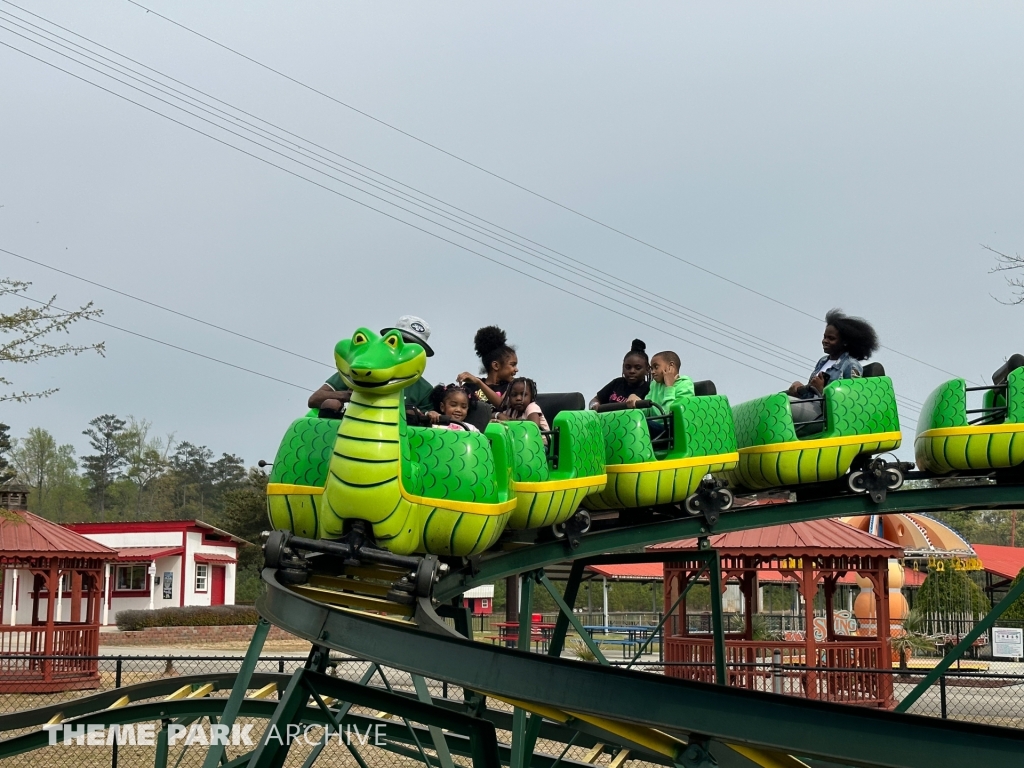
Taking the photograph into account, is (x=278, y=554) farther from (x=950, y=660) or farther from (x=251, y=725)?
(x=251, y=725)

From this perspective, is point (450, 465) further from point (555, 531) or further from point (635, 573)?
point (635, 573)

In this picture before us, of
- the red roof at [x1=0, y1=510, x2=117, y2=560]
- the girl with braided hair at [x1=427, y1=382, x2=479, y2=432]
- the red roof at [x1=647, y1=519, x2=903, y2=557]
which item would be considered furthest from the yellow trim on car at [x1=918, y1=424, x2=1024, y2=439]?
the red roof at [x1=0, y1=510, x2=117, y2=560]

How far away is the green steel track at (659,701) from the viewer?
9.73ft

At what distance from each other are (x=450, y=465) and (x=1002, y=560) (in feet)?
113

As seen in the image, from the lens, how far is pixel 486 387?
6289 millimetres

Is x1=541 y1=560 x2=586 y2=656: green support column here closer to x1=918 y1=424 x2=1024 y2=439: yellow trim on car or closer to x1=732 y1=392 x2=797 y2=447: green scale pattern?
x1=732 y1=392 x2=797 y2=447: green scale pattern

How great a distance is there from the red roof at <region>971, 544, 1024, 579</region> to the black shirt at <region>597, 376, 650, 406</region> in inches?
1121

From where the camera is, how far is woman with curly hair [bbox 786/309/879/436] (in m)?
6.52

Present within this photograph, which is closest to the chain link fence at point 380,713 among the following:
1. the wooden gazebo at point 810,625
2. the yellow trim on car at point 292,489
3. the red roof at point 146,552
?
the wooden gazebo at point 810,625

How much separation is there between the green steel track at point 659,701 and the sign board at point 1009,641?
1749cm

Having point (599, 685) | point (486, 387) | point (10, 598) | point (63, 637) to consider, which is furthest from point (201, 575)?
point (599, 685)

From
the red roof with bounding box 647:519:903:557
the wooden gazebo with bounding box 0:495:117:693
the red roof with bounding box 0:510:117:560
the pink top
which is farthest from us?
the red roof with bounding box 0:510:117:560

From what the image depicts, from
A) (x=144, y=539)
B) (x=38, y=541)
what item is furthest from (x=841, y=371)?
(x=144, y=539)

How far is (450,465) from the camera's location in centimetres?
491
